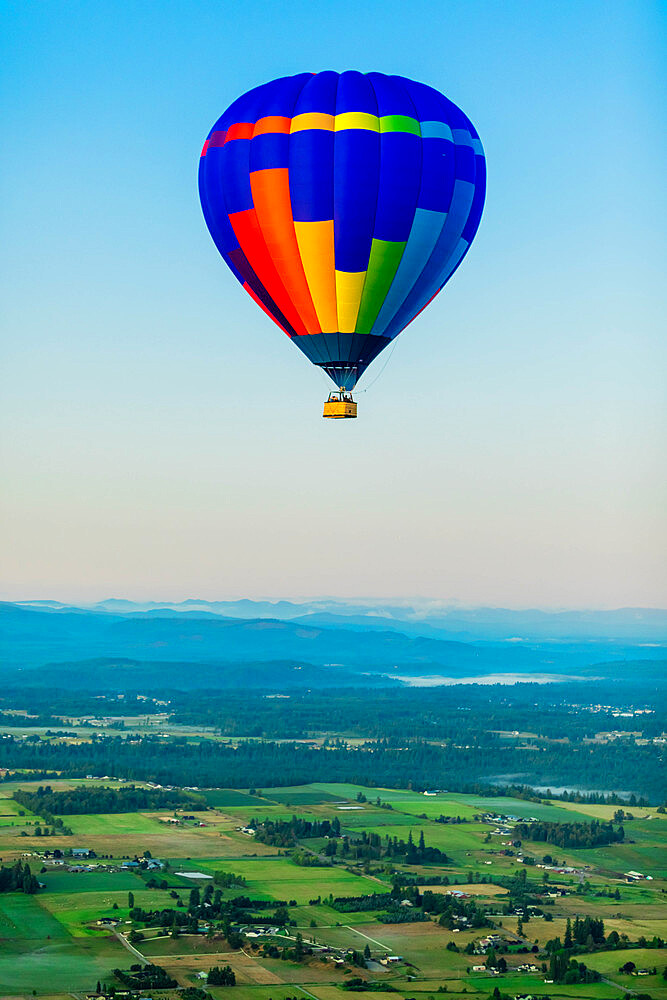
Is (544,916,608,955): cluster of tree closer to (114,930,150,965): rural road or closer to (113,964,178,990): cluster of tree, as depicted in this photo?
(113,964,178,990): cluster of tree

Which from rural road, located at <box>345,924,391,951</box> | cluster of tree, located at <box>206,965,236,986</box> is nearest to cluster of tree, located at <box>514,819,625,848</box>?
rural road, located at <box>345,924,391,951</box>

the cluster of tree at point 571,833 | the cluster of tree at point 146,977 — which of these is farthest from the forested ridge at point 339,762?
the cluster of tree at point 146,977

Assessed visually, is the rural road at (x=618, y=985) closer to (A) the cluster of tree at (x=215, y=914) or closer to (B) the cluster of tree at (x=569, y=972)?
(B) the cluster of tree at (x=569, y=972)

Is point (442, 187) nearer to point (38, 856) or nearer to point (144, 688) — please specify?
point (38, 856)

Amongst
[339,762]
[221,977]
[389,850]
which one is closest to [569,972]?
[221,977]

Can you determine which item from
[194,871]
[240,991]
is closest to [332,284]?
[240,991]
